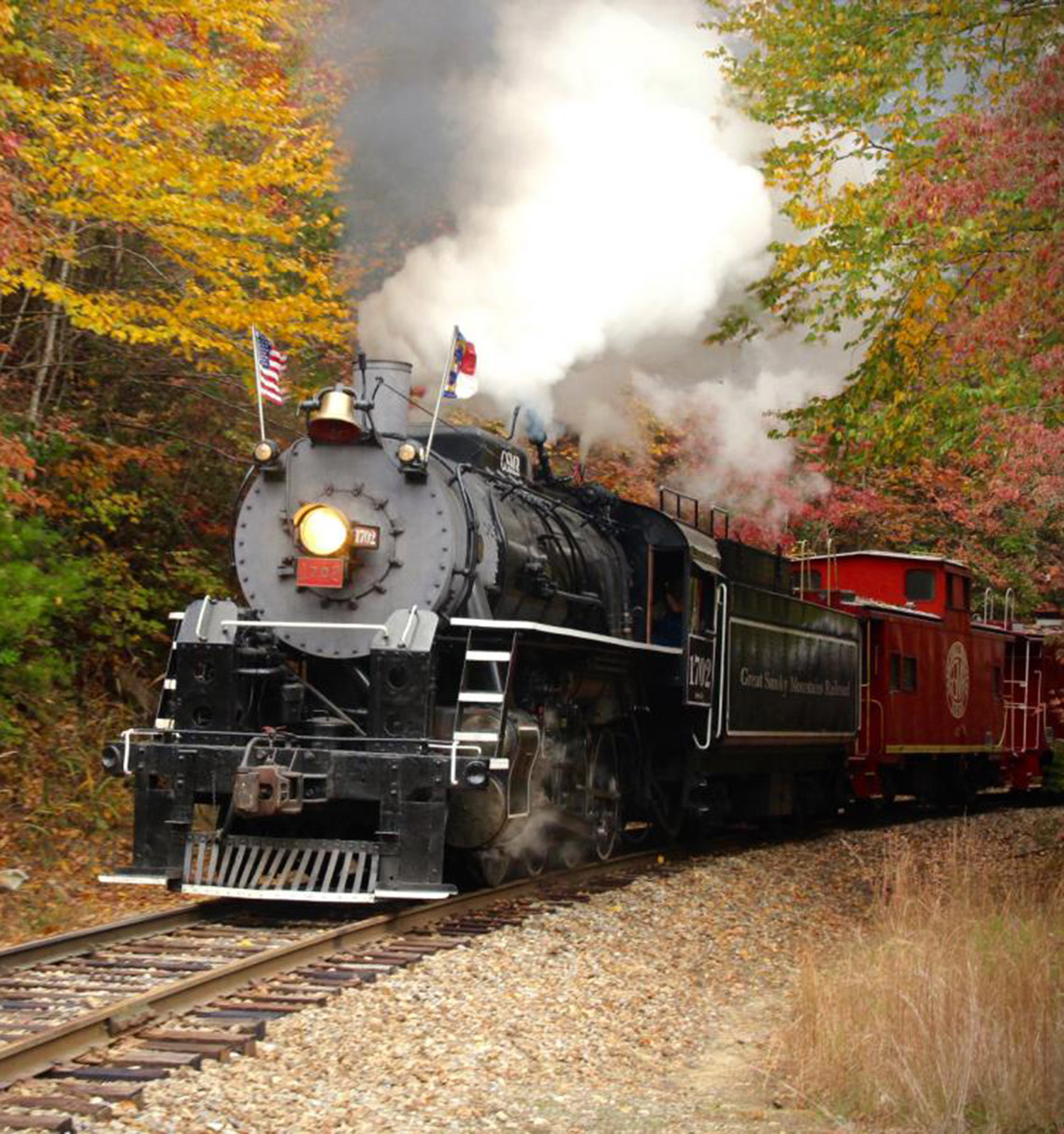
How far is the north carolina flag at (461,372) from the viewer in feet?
32.0

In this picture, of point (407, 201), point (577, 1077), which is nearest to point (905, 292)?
point (407, 201)

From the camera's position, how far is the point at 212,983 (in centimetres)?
642

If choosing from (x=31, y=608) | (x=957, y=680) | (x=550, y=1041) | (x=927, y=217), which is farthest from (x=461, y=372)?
(x=957, y=680)

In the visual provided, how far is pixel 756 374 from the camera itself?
14016 millimetres

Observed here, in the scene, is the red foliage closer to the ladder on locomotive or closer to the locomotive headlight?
the ladder on locomotive

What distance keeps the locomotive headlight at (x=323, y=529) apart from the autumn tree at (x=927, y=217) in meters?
3.87

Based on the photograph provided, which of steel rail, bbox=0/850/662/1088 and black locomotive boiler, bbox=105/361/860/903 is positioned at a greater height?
black locomotive boiler, bbox=105/361/860/903

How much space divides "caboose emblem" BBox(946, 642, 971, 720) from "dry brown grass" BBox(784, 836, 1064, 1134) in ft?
38.4

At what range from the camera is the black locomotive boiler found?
8305 millimetres

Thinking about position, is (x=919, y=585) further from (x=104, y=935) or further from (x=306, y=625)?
(x=104, y=935)

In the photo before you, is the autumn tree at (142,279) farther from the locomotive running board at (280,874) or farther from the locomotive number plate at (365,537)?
the locomotive running board at (280,874)

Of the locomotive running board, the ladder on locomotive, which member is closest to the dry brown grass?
the ladder on locomotive

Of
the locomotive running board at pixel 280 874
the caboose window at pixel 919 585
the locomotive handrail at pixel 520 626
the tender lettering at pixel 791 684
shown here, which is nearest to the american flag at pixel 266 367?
the locomotive handrail at pixel 520 626

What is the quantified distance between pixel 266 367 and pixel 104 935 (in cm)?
429
